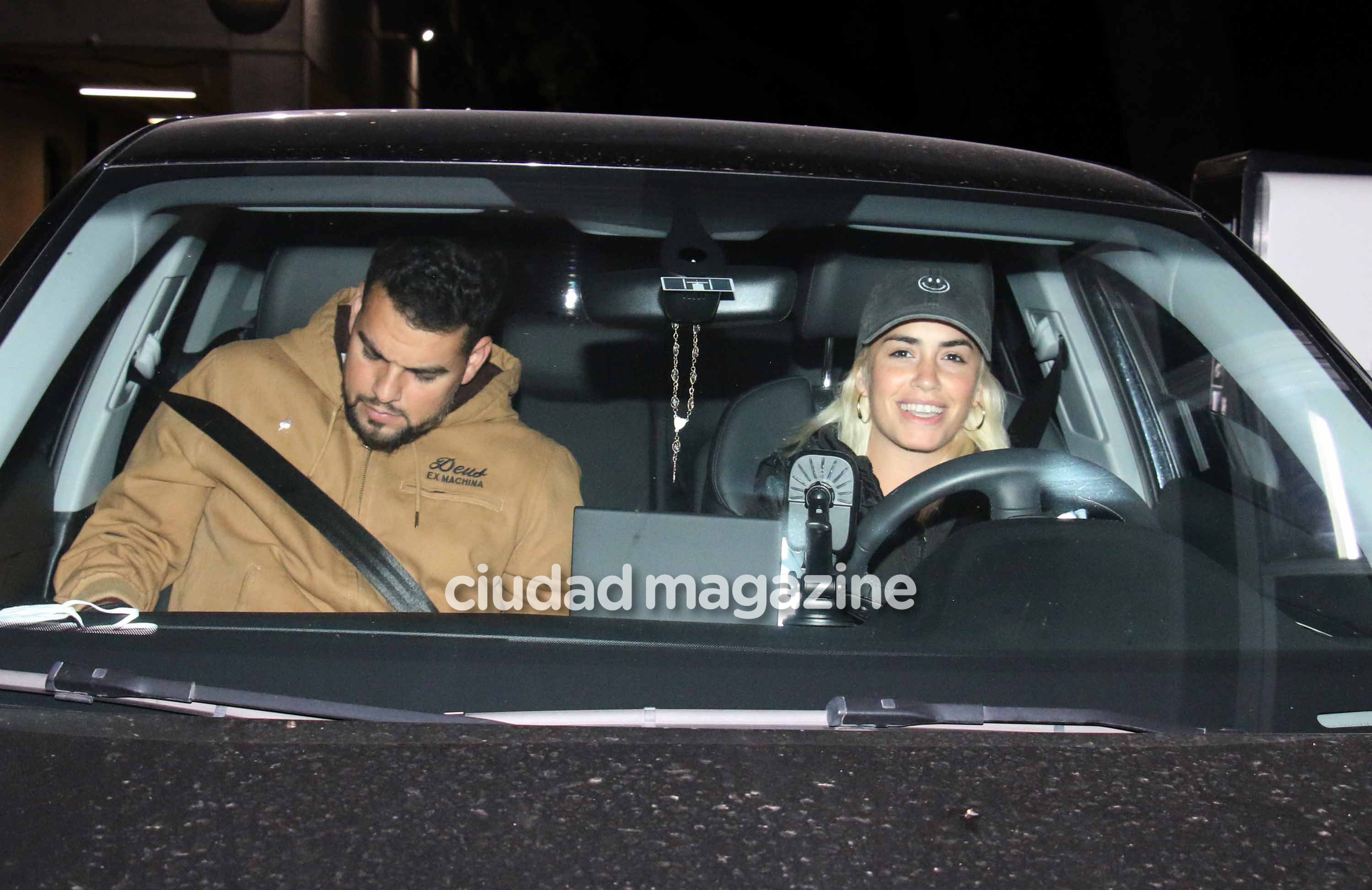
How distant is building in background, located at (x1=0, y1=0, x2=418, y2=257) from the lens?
12.3 metres

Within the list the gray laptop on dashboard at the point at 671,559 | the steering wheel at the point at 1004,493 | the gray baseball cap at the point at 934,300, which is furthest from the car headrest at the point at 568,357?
the gray laptop on dashboard at the point at 671,559


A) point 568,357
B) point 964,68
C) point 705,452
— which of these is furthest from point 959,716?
point 964,68

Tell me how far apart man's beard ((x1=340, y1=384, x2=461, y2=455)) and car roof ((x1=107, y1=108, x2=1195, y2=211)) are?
1.70 ft

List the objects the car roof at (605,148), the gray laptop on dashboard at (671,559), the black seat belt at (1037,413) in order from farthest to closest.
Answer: the black seat belt at (1037,413) → the car roof at (605,148) → the gray laptop on dashboard at (671,559)

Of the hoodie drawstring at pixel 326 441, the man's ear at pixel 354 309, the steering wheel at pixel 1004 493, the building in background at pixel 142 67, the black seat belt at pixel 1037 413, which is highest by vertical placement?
the building in background at pixel 142 67

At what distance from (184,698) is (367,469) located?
0.96 m

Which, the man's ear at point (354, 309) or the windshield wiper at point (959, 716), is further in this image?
the man's ear at point (354, 309)

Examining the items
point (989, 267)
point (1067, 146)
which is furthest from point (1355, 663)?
point (1067, 146)

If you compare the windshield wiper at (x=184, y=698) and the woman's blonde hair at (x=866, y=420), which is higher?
the woman's blonde hair at (x=866, y=420)

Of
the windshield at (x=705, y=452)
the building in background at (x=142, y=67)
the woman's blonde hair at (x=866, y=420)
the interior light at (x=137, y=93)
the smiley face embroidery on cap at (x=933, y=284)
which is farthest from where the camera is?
the interior light at (x=137, y=93)

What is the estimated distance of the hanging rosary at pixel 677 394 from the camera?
2242 mm

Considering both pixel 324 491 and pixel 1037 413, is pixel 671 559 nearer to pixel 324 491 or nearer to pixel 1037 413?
pixel 324 491

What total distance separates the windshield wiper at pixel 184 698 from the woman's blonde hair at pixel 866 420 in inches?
42.1

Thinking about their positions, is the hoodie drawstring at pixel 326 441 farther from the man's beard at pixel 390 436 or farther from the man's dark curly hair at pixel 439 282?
the man's dark curly hair at pixel 439 282
